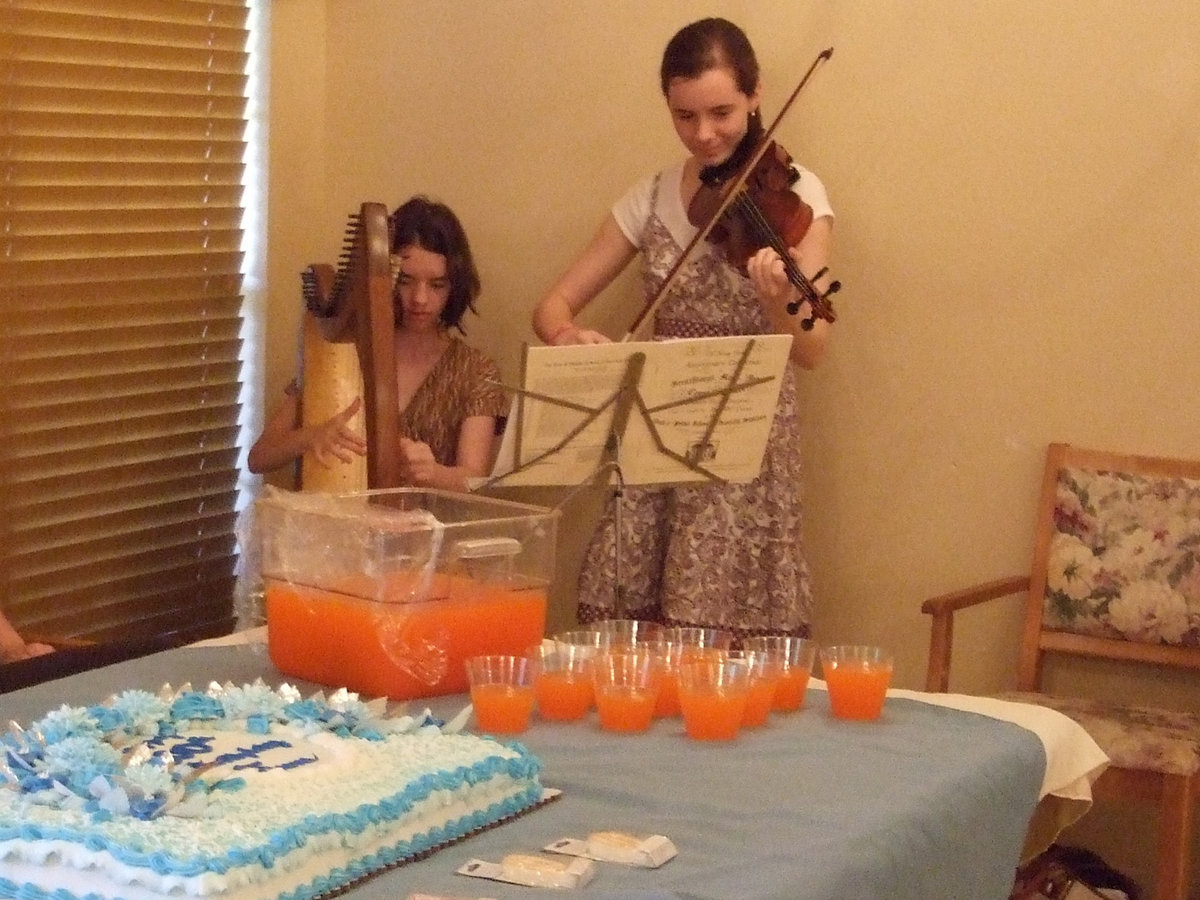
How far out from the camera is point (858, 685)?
162 centimetres

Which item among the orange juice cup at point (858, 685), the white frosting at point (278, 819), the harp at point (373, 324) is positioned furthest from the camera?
the harp at point (373, 324)

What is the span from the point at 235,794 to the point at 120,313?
2112 mm

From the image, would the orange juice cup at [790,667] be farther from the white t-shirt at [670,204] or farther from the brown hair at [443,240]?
the brown hair at [443,240]

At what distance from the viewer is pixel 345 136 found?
3623 millimetres

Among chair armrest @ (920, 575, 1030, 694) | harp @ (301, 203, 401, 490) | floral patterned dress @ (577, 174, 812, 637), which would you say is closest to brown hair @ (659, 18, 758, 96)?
floral patterned dress @ (577, 174, 812, 637)

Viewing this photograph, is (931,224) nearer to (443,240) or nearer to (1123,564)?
(1123,564)

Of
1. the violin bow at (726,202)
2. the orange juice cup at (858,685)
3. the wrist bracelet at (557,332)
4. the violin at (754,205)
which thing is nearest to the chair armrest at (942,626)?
the violin at (754,205)

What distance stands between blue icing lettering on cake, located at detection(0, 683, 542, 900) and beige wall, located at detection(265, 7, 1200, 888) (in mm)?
1811

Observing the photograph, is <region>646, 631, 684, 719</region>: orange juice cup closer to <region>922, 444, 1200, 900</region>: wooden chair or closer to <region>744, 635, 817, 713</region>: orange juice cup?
<region>744, 635, 817, 713</region>: orange juice cup

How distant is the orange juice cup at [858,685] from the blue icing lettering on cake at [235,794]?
0.45 m

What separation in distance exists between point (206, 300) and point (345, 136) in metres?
0.60

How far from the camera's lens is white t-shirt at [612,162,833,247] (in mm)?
2738

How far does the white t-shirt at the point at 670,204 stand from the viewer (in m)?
2.74

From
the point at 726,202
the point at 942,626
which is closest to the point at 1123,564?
the point at 942,626
